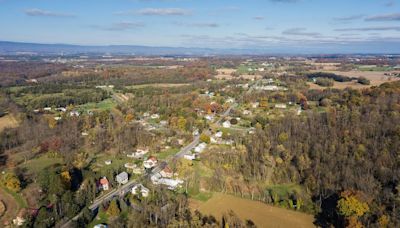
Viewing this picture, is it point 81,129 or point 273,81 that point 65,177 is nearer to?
point 81,129

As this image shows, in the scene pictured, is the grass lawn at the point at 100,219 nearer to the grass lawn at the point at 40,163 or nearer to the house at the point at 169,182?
the house at the point at 169,182

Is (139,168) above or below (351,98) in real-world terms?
below

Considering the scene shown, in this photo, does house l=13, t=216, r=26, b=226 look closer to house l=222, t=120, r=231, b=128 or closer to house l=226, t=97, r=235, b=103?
house l=222, t=120, r=231, b=128

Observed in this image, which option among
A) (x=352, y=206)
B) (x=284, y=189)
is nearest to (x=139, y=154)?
(x=284, y=189)

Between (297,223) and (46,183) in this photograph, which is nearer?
(297,223)

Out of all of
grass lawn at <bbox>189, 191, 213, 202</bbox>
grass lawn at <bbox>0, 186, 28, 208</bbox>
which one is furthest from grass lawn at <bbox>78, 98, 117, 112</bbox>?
grass lawn at <bbox>189, 191, 213, 202</bbox>

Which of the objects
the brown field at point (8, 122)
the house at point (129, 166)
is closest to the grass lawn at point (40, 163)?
the house at point (129, 166)

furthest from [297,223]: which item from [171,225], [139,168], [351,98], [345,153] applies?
[351,98]
